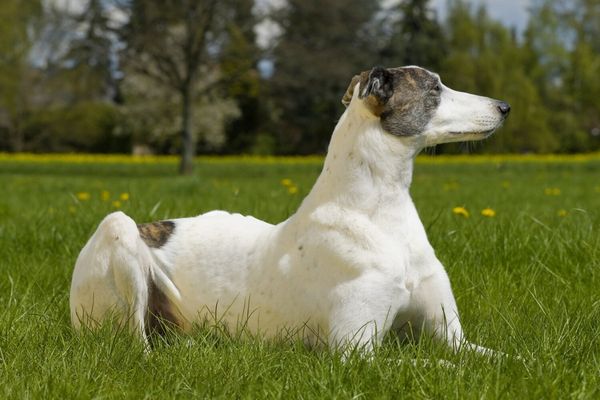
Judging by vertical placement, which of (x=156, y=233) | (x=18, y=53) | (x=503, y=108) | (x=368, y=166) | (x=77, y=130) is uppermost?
(x=18, y=53)

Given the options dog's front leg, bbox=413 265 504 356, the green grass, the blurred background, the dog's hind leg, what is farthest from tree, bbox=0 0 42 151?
dog's front leg, bbox=413 265 504 356

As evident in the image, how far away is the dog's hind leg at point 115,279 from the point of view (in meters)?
3.47

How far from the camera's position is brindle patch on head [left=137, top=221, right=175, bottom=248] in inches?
145

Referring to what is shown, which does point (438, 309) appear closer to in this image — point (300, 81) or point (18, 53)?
point (300, 81)

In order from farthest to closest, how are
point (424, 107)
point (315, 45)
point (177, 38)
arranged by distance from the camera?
point (315, 45) → point (177, 38) → point (424, 107)

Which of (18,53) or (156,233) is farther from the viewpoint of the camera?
(18,53)

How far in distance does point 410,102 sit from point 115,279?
1.48m

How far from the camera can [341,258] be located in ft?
10.2

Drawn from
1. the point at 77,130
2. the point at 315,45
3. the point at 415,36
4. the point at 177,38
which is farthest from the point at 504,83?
the point at 177,38

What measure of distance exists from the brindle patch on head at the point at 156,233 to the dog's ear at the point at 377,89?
1153 mm

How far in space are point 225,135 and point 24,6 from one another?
1401 cm

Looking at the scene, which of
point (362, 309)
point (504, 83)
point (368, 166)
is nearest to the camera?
point (362, 309)

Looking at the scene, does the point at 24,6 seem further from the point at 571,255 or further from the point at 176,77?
the point at 571,255

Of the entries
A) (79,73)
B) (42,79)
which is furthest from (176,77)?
(42,79)
